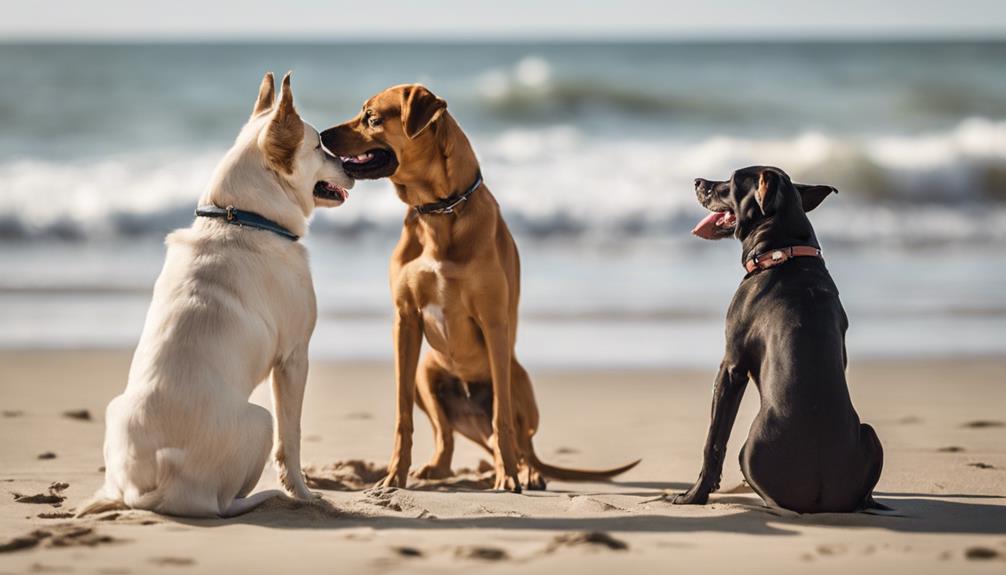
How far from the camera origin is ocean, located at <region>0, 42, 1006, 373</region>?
10625 mm

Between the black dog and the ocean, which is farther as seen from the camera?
the ocean

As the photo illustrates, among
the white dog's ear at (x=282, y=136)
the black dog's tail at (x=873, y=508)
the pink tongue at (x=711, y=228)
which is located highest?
the white dog's ear at (x=282, y=136)

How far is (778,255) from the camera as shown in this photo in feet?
15.9

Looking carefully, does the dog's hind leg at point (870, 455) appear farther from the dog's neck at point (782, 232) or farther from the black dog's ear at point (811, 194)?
the black dog's ear at point (811, 194)

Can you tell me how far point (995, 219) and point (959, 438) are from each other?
11.1 m

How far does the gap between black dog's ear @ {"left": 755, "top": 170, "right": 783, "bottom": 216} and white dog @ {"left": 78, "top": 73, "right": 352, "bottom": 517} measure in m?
1.77

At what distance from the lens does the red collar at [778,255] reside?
485 cm

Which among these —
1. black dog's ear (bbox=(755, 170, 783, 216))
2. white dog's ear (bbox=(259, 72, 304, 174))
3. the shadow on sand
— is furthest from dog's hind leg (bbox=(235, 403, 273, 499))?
black dog's ear (bbox=(755, 170, 783, 216))

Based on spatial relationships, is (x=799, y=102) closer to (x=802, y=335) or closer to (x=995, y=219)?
(x=995, y=219)

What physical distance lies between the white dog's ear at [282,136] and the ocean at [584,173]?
14.0 ft

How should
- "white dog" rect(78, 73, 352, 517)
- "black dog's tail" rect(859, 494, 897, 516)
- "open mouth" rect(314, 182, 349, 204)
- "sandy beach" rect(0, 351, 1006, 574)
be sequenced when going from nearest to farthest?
"sandy beach" rect(0, 351, 1006, 574) → "white dog" rect(78, 73, 352, 517) → "black dog's tail" rect(859, 494, 897, 516) → "open mouth" rect(314, 182, 349, 204)

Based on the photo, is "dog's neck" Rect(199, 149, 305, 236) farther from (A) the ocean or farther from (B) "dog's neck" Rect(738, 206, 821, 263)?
(A) the ocean

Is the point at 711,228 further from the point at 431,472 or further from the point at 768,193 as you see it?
the point at 431,472

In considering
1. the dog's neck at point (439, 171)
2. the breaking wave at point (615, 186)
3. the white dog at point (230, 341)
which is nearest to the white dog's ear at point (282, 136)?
the white dog at point (230, 341)
